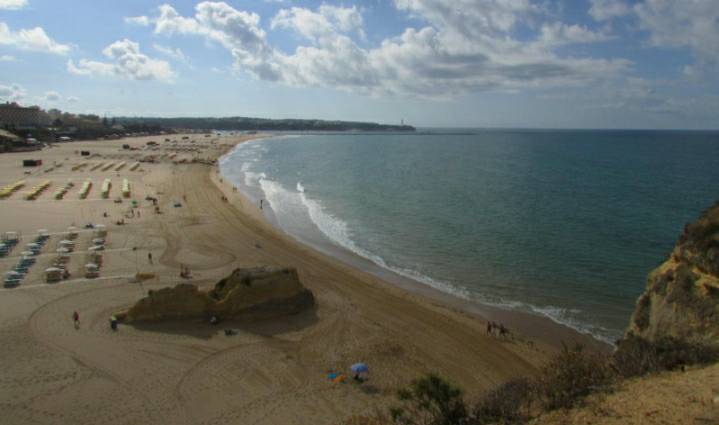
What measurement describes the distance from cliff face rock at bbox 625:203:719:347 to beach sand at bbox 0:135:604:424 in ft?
19.6

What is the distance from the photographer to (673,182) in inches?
2662

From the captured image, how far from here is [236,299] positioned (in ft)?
71.2

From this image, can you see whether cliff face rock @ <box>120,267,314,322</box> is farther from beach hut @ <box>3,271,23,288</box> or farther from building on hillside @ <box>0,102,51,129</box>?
building on hillside @ <box>0,102,51,129</box>

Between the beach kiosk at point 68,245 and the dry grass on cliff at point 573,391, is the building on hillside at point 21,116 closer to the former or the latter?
the beach kiosk at point 68,245

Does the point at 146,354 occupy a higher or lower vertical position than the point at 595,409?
lower

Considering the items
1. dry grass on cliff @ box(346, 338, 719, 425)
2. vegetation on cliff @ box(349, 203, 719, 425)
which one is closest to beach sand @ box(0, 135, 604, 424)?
vegetation on cliff @ box(349, 203, 719, 425)

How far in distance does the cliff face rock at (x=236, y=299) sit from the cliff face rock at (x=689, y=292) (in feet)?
46.9

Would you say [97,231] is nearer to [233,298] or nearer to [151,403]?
[233,298]

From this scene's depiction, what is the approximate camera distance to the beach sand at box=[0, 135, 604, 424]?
1541 cm

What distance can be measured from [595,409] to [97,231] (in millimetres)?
34488

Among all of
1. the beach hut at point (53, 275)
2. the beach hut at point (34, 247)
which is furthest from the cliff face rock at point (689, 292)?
the beach hut at point (34, 247)

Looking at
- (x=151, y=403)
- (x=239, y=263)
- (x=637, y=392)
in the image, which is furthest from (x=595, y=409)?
(x=239, y=263)

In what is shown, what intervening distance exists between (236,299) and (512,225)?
87.9 ft

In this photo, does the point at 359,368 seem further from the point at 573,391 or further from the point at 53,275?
the point at 53,275
